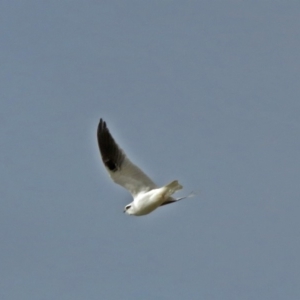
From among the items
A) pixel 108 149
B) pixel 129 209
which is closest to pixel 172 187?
pixel 129 209

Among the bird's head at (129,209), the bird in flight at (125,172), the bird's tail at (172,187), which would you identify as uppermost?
the bird in flight at (125,172)

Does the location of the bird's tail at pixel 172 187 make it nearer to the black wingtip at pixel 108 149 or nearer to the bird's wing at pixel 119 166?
the bird's wing at pixel 119 166

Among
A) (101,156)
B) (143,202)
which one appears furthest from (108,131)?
(143,202)

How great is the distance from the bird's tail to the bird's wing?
1.70 meters

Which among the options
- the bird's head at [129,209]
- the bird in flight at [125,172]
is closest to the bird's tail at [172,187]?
the bird in flight at [125,172]

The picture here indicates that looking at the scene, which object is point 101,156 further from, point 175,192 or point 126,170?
point 175,192

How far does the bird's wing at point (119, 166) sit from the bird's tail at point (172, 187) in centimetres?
170

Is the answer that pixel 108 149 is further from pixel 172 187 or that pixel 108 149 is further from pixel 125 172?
pixel 172 187

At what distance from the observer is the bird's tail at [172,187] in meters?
22.0

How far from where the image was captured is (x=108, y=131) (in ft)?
78.9

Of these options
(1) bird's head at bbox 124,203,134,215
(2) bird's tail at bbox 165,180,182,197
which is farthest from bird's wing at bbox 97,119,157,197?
(2) bird's tail at bbox 165,180,182,197

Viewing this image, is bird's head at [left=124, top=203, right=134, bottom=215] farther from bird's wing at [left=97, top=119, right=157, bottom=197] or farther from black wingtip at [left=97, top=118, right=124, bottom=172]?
black wingtip at [left=97, top=118, right=124, bottom=172]

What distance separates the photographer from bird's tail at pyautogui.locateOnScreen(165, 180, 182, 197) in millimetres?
22047

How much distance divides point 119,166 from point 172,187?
8.48 feet
